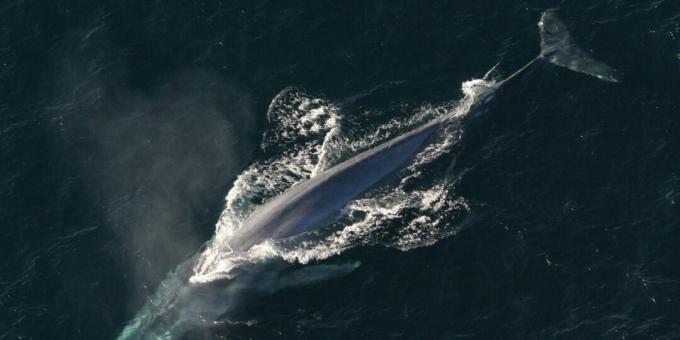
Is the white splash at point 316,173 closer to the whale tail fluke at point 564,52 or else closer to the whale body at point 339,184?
the whale body at point 339,184

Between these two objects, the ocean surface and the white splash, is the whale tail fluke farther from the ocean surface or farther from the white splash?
the white splash

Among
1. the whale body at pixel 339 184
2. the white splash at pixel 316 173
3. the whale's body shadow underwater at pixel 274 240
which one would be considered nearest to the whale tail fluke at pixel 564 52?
the whale body at pixel 339 184

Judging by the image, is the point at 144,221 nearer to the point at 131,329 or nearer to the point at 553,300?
the point at 131,329

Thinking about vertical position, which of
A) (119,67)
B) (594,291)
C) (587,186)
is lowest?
(594,291)

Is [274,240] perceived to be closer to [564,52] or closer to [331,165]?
[331,165]

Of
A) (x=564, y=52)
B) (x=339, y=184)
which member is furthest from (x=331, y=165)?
(x=564, y=52)

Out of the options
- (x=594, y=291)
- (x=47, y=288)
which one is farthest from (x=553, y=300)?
(x=47, y=288)

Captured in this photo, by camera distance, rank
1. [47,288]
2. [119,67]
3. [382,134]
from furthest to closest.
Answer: [119,67] → [382,134] → [47,288]

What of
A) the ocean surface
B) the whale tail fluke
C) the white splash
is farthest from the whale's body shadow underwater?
the whale tail fluke
